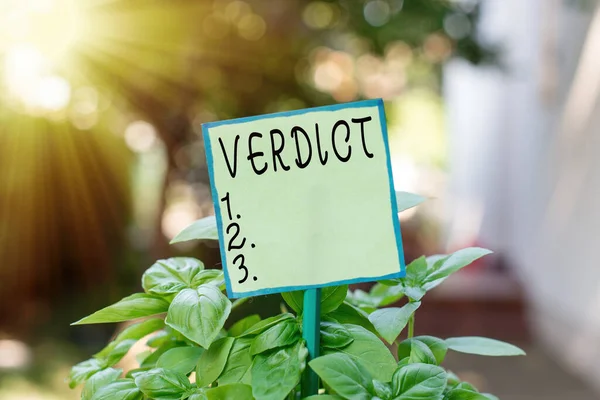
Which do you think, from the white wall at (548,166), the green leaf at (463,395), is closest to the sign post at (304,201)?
the green leaf at (463,395)

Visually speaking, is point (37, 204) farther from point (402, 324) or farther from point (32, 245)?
point (402, 324)

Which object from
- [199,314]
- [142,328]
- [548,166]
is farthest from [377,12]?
[199,314]

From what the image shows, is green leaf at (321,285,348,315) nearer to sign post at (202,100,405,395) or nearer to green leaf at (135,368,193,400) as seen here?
sign post at (202,100,405,395)

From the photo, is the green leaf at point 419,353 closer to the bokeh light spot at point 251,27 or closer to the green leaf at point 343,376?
the green leaf at point 343,376

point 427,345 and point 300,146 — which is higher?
point 300,146

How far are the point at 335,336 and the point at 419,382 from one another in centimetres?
9

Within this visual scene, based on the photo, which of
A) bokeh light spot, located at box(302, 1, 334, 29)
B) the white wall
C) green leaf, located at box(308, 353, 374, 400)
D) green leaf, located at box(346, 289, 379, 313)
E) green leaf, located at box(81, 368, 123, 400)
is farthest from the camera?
bokeh light spot, located at box(302, 1, 334, 29)

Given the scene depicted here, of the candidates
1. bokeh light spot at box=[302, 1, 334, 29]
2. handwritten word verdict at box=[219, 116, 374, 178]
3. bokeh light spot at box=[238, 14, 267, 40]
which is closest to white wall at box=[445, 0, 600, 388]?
bokeh light spot at box=[302, 1, 334, 29]

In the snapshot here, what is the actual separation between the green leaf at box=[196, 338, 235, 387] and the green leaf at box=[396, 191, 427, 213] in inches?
7.8

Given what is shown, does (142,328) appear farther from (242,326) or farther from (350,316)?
(350,316)

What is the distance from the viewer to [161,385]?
558 mm

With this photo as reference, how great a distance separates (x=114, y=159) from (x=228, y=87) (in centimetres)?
132

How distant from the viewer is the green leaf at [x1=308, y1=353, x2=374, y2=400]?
1.68 ft

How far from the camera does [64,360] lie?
138 inches
